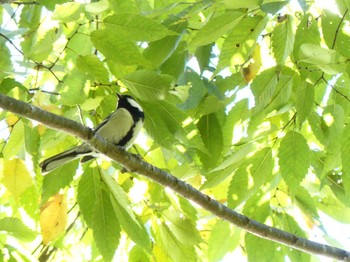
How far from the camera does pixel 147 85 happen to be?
5.87ft

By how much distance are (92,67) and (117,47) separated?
0.14m

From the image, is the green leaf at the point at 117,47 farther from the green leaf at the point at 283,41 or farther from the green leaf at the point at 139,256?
the green leaf at the point at 139,256

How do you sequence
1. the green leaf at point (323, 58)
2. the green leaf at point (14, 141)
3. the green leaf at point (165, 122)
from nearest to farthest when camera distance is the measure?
the green leaf at point (323, 58), the green leaf at point (165, 122), the green leaf at point (14, 141)

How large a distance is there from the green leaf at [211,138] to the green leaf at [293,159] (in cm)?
27

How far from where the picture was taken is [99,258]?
255cm

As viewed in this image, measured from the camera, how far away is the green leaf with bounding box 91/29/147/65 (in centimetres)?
177

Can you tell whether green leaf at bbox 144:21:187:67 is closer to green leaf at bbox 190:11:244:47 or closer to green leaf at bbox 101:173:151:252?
green leaf at bbox 190:11:244:47

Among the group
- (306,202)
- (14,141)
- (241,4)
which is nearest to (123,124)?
(14,141)

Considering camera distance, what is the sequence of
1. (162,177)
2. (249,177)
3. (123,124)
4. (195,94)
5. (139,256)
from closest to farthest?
(162,177)
(249,177)
(195,94)
(139,256)
(123,124)

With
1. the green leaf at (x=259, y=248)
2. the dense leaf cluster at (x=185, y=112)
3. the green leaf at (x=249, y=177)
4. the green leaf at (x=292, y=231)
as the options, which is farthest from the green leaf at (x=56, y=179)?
the green leaf at (x=292, y=231)

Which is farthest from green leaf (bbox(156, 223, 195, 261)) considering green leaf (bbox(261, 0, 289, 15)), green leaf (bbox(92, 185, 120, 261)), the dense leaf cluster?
green leaf (bbox(261, 0, 289, 15))

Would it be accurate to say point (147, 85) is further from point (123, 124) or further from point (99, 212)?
point (123, 124)

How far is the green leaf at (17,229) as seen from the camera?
6.32 feet

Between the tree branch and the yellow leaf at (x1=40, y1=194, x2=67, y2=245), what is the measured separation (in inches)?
23.2
